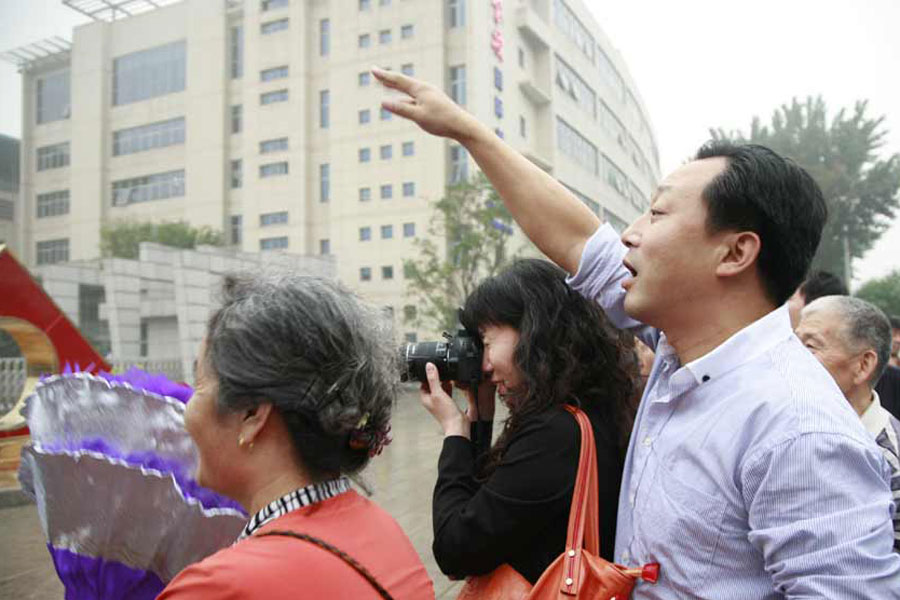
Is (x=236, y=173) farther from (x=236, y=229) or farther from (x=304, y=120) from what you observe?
(x=304, y=120)

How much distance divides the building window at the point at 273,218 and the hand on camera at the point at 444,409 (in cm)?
3628

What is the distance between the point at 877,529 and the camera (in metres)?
0.93

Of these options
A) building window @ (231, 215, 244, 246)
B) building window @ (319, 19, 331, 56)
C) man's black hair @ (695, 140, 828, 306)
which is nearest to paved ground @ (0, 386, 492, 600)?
man's black hair @ (695, 140, 828, 306)

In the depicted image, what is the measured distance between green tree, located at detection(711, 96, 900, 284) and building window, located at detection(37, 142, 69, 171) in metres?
39.5

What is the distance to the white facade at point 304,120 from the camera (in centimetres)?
3319

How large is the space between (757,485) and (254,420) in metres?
0.79

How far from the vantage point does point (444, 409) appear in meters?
1.75

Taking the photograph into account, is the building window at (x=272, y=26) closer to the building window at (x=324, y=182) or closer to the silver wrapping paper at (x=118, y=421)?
the building window at (x=324, y=182)

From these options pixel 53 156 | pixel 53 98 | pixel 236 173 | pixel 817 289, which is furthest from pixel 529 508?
pixel 53 98

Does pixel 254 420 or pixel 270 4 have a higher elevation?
pixel 270 4

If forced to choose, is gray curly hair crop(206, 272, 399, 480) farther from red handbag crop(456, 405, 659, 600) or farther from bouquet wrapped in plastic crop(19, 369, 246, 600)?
red handbag crop(456, 405, 659, 600)

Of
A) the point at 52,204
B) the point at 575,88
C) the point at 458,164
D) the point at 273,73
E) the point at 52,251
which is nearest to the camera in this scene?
the point at 458,164

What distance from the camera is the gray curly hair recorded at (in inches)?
45.3

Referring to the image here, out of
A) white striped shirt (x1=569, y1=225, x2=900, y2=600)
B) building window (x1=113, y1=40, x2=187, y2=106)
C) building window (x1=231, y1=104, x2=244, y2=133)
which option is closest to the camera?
white striped shirt (x1=569, y1=225, x2=900, y2=600)
